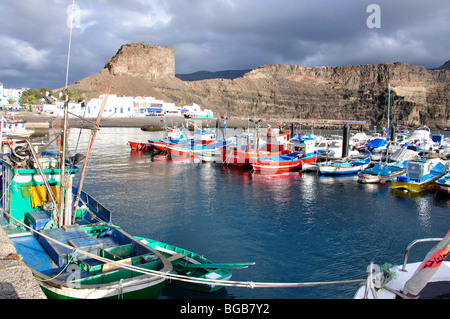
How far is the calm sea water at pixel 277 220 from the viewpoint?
12289mm

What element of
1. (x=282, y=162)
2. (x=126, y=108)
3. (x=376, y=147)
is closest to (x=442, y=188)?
(x=282, y=162)

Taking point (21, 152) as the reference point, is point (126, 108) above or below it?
above

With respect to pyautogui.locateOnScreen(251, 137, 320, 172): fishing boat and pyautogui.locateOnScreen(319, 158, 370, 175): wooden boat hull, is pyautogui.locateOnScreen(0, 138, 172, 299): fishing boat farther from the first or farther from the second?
pyautogui.locateOnScreen(319, 158, 370, 175): wooden boat hull

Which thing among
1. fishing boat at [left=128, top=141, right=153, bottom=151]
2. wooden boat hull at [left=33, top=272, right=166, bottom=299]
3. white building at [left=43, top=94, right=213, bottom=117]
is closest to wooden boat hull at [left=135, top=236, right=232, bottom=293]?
wooden boat hull at [left=33, top=272, right=166, bottom=299]

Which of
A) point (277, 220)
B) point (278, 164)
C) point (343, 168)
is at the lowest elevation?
point (277, 220)

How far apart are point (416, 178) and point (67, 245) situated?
26.8m

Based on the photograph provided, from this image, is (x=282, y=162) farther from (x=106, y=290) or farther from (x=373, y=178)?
(x=106, y=290)

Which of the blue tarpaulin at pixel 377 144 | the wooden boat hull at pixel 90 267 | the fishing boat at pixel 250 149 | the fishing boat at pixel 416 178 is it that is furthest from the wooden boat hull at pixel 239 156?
the wooden boat hull at pixel 90 267

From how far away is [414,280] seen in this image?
5.40 meters

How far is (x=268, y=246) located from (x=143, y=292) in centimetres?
779

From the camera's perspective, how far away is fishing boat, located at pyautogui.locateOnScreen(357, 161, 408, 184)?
96.0 ft

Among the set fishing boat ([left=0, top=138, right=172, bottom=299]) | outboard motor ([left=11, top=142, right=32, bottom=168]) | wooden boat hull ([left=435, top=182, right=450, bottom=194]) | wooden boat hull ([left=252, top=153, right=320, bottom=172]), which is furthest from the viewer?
wooden boat hull ([left=252, top=153, right=320, bottom=172])

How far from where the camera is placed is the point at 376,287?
584 cm

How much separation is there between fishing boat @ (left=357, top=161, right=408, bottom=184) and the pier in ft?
93.6
